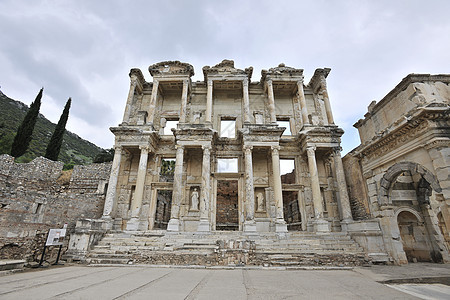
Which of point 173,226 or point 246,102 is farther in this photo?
point 246,102

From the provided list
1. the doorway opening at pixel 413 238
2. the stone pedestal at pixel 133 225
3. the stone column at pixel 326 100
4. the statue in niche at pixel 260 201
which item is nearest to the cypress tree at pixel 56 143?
the stone pedestal at pixel 133 225

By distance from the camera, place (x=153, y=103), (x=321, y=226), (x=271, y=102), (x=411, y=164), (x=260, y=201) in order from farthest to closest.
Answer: (x=153, y=103) < (x=271, y=102) < (x=260, y=201) < (x=321, y=226) < (x=411, y=164)

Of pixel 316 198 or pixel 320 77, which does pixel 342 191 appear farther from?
pixel 320 77

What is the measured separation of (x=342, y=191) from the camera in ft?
44.0

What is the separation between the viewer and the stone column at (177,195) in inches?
479

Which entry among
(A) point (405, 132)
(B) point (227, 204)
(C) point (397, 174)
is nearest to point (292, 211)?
(B) point (227, 204)

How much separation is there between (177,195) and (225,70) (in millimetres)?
10080

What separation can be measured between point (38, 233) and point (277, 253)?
10.6 metres

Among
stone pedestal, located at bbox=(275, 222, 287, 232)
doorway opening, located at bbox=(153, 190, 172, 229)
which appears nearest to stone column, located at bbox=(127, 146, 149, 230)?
doorway opening, located at bbox=(153, 190, 172, 229)

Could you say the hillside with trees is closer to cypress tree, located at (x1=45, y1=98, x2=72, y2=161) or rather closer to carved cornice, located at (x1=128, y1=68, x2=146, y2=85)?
cypress tree, located at (x1=45, y1=98, x2=72, y2=161)

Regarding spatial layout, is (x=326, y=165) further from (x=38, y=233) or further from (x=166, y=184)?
(x=38, y=233)

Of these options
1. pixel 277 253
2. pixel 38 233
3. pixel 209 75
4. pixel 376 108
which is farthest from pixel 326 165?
pixel 38 233

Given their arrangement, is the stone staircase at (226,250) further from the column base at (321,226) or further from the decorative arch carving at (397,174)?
the decorative arch carving at (397,174)

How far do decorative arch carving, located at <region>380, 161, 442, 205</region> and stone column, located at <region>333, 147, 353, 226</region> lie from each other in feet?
12.3
